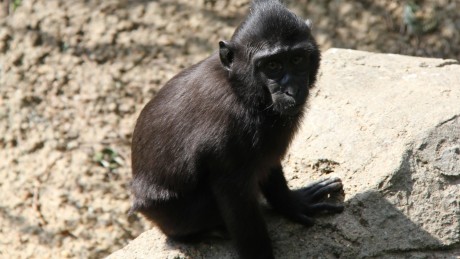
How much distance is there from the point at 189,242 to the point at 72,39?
5195 millimetres

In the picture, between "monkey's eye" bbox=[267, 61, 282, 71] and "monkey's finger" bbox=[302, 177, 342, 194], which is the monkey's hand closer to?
"monkey's finger" bbox=[302, 177, 342, 194]

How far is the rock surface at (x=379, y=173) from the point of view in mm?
5809

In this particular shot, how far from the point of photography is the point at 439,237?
579 cm

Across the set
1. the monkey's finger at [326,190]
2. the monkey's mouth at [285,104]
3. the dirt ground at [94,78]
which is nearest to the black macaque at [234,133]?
the monkey's mouth at [285,104]

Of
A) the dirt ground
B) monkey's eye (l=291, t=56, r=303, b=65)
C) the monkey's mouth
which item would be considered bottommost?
the dirt ground

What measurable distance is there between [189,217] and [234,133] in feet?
2.87

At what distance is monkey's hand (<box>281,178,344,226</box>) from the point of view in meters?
6.06

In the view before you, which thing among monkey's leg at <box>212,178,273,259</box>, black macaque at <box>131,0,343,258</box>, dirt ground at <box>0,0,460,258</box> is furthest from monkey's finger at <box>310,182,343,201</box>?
dirt ground at <box>0,0,460,258</box>

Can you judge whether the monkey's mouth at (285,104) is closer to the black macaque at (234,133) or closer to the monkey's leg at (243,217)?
the black macaque at (234,133)

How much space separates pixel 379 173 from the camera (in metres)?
6.08

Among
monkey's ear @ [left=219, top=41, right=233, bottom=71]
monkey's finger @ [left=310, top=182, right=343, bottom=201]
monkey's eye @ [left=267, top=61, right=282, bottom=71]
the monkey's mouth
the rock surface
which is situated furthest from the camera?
monkey's finger @ [left=310, top=182, right=343, bottom=201]

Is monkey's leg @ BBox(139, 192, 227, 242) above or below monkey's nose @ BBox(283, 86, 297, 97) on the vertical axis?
below

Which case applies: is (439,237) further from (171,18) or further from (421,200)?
(171,18)

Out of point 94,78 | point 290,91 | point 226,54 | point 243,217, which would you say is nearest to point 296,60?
point 290,91
